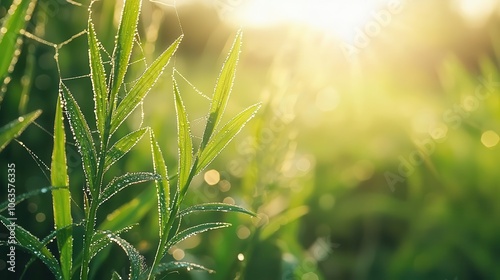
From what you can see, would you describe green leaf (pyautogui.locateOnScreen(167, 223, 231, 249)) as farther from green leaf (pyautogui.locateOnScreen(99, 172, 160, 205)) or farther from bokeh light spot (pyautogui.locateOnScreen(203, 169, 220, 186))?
bokeh light spot (pyautogui.locateOnScreen(203, 169, 220, 186))

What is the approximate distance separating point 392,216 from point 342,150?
1.84 ft

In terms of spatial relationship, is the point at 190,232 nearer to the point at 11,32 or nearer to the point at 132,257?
the point at 132,257

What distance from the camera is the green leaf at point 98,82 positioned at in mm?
312

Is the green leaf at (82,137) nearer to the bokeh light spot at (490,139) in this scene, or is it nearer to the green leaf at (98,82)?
the green leaf at (98,82)

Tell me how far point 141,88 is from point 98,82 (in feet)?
0.07

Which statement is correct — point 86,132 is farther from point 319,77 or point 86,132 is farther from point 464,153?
point 464,153

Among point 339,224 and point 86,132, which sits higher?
point 86,132

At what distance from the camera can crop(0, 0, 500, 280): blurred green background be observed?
0.71 metres

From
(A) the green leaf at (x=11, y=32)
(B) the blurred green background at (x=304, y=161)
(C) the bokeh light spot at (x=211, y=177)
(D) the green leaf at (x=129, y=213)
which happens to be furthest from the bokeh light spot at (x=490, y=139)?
(A) the green leaf at (x=11, y=32)

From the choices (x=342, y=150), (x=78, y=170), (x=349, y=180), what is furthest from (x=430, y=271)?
(x=342, y=150)

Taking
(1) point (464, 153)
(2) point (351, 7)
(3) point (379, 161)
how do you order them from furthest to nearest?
(3) point (379, 161) < (1) point (464, 153) < (2) point (351, 7)

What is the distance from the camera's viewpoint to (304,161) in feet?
3.75

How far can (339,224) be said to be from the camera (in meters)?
1.53

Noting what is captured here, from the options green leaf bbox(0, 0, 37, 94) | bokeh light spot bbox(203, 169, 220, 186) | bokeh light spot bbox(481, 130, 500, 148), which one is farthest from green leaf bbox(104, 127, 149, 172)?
bokeh light spot bbox(481, 130, 500, 148)
